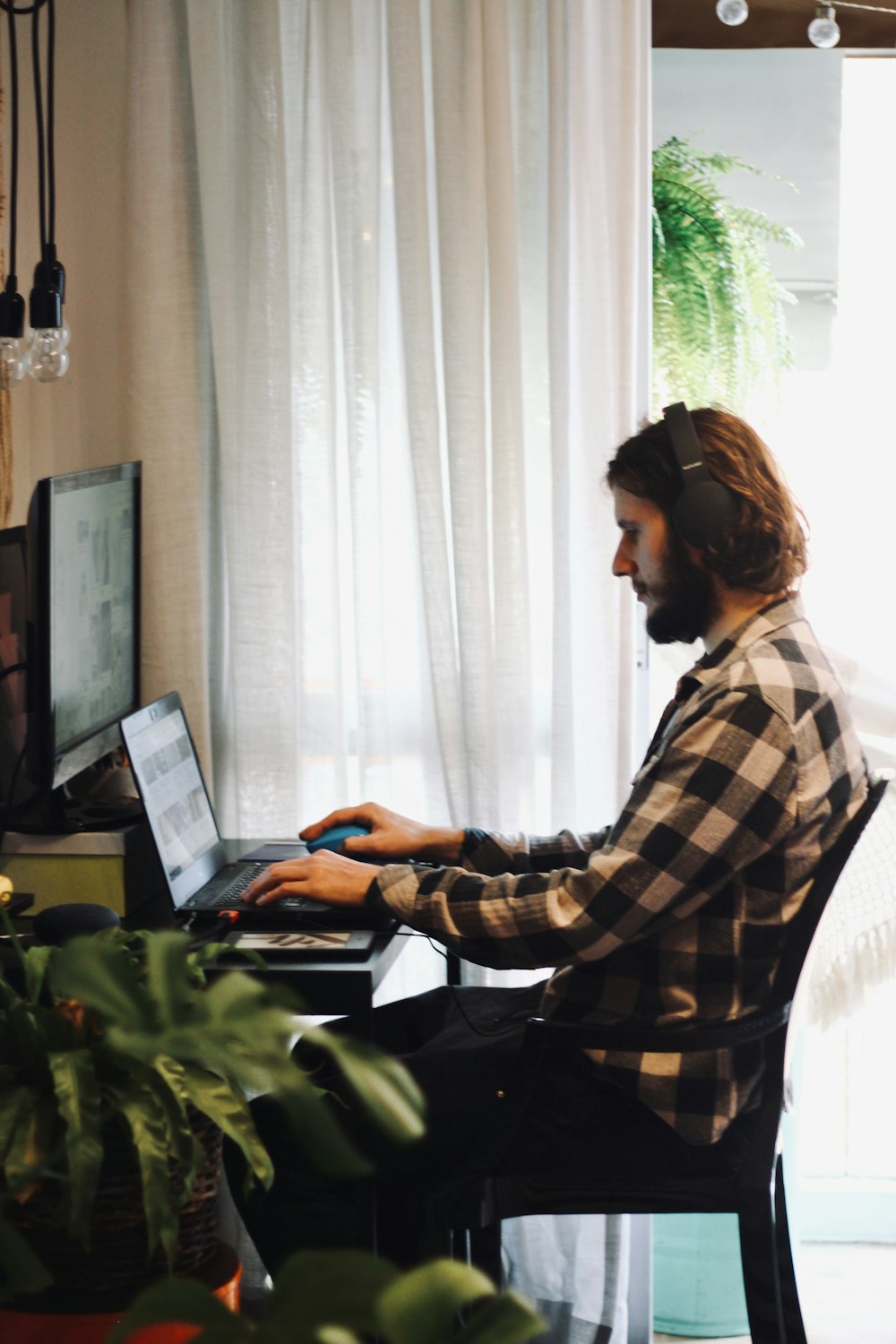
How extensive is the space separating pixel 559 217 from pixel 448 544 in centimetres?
53

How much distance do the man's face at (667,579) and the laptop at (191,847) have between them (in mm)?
494

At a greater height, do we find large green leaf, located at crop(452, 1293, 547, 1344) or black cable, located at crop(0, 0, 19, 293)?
black cable, located at crop(0, 0, 19, 293)

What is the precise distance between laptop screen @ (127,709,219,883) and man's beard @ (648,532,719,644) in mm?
660

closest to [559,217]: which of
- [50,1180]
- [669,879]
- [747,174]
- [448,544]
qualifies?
[747,174]

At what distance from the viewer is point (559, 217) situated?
2211 mm

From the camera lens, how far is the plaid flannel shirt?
4.90 ft

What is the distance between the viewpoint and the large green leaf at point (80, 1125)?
93cm

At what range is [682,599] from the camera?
1.73 m

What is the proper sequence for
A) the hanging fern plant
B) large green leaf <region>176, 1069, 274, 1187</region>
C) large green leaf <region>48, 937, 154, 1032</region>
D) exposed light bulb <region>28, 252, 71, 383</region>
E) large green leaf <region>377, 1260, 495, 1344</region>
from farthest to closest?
the hanging fern plant < exposed light bulb <region>28, 252, 71, 383</region> < large green leaf <region>176, 1069, 274, 1187</region> < large green leaf <region>48, 937, 154, 1032</region> < large green leaf <region>377, 1260, 495, 1344</region>

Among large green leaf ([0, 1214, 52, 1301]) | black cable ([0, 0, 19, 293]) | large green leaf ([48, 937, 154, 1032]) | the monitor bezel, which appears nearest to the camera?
large green leaf ([48, 937, 154, 1032])

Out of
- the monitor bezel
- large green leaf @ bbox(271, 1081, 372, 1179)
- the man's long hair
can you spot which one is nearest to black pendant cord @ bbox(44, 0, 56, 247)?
the monitor bezel

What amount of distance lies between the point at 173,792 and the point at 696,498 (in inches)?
31.0

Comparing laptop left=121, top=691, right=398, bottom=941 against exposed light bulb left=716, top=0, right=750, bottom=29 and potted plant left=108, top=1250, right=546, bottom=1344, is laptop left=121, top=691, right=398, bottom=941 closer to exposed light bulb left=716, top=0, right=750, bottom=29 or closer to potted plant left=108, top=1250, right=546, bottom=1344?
potted plant left=108, top=1250, right=546, bottom=1344

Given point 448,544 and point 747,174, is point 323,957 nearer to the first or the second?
point 448,544
